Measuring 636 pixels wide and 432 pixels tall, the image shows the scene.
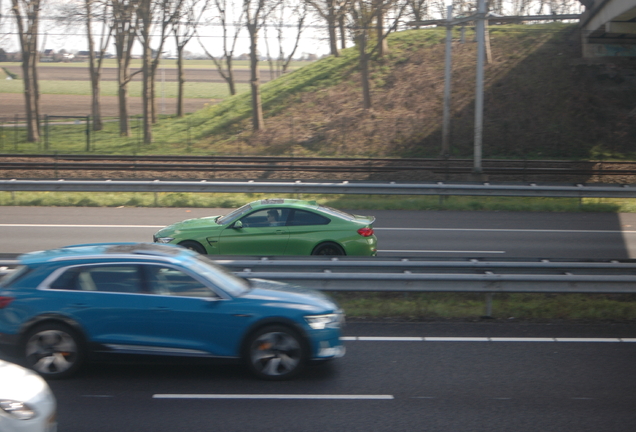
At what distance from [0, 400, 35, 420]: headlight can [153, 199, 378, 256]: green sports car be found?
6678mm

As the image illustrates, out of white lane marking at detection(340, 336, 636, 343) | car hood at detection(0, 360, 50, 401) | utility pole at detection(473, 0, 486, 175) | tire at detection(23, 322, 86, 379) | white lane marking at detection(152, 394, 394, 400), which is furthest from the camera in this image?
utility pole at detection(473, 0, 486, 175)

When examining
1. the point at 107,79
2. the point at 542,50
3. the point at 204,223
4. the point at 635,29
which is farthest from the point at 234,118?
the point at 107,79

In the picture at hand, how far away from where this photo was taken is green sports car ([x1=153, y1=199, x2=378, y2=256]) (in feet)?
36.9

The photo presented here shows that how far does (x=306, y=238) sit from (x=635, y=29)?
16485 millimetres

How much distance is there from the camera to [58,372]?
6.43 m

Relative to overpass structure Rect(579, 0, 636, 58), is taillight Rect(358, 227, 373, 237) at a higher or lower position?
lower

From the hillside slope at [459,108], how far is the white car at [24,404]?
90.8 feet

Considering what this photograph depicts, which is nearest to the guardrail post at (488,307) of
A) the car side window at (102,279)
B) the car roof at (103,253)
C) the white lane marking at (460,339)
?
the white lane marking at (460,339)

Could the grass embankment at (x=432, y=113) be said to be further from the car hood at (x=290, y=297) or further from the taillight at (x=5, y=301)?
the taillight at (x=5, y=301)

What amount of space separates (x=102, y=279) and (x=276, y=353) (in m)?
1.98

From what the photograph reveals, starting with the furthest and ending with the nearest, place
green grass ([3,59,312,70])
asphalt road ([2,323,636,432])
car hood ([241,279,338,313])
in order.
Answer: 1. green grass ([3,59,312,70])
2. car hood ([241,279,338,313])
3. asphalt road ([2,323,636,432])

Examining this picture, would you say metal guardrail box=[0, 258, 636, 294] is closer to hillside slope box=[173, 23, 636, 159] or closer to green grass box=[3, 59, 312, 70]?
hillside slope box=[173, 23, 636, 159]

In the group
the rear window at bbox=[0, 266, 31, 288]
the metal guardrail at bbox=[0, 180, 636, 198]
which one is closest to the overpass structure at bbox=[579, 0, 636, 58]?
the metal guardrail at bbox=[0, 180, 636, 198]

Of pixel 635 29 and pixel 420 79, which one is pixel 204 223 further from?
pixel 420 79
